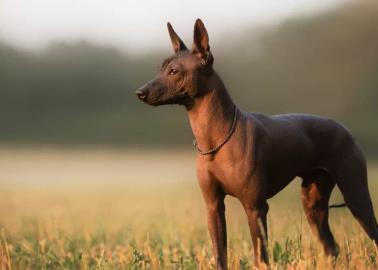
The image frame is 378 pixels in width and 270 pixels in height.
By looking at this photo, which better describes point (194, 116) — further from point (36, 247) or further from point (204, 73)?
point (36, 247)

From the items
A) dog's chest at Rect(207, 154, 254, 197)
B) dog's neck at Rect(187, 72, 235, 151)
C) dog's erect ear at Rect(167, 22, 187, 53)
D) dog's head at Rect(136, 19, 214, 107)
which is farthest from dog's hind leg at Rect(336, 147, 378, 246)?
dog's erect ear at Rect(167, 22, 187, 53)

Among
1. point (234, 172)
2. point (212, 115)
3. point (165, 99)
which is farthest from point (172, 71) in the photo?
point (234, 172)

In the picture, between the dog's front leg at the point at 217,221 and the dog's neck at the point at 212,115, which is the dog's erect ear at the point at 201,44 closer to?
the dog's neck at the point at 212,115

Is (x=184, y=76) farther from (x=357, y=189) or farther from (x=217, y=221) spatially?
(x=357, y=189)

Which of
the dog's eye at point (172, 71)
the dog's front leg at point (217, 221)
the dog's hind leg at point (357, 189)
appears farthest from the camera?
the dog's hind leg at point (357, 189)

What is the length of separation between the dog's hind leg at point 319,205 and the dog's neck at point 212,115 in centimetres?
152

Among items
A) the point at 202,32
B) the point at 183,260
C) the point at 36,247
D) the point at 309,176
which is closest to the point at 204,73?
the point at 202,32

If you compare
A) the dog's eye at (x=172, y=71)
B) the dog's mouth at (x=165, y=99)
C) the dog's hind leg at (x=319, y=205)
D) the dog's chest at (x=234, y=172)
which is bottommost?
the dog's hind leg at (x=319, y=205)

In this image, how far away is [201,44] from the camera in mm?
5941

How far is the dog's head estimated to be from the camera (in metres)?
5.84

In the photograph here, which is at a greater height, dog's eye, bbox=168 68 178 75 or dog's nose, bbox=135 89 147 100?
dog's eye, bbox=168 68 178 75

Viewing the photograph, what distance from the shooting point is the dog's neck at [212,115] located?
238 inches

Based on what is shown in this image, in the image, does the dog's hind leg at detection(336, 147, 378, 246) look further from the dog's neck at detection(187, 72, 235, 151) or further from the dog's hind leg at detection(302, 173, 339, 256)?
the dog's neck at detection(187, 72, 235, 151)

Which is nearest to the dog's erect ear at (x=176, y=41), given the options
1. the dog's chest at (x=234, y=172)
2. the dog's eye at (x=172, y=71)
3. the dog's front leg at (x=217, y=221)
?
the dog's eye at (x=172, y=71)
